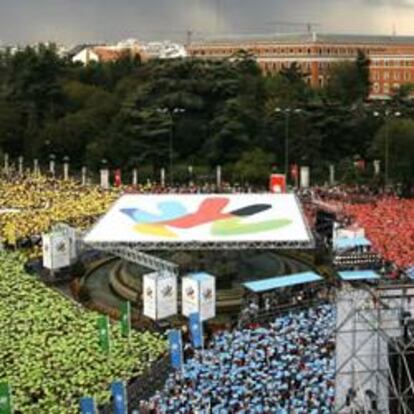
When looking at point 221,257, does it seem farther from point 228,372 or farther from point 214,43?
point 214,43

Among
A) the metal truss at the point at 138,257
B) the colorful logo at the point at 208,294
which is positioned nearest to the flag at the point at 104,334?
the colorful logo at the point at 208,294

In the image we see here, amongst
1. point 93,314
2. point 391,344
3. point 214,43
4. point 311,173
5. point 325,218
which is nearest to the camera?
point 391,344

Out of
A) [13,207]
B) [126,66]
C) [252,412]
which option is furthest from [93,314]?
[126,66]

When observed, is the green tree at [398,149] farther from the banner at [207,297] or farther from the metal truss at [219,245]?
the banner at [207,297]

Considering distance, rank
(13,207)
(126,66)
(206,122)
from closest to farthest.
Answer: (13,207), (206,122), (126,66)

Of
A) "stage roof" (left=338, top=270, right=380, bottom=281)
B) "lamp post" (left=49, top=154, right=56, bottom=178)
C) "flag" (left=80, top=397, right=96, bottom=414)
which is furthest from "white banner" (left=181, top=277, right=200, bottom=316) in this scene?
"lamp post" (left=49, top=154, right=56, bottom=178)

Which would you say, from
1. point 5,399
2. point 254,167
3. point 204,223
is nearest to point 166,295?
point 204,223

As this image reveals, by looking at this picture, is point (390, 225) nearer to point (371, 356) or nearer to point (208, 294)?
point (208, 294)
